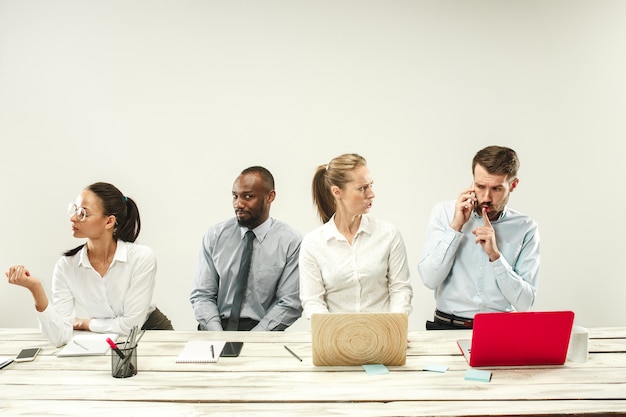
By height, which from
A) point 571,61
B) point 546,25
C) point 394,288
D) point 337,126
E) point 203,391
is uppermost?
point 546,25

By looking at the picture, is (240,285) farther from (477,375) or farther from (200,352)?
(477,375)

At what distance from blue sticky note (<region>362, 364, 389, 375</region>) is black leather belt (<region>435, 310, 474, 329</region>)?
101 cm

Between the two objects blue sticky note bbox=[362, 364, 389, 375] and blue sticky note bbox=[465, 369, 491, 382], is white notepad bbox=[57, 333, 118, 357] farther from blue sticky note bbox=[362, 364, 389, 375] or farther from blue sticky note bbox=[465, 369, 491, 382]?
blue sticky note bbox=[465, 369, 491, 382]

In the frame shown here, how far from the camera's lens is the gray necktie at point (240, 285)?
289 centimetres

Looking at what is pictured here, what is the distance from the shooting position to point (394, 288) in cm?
245

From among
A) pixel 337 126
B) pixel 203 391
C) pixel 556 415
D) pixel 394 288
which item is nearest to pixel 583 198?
pixel 337 126

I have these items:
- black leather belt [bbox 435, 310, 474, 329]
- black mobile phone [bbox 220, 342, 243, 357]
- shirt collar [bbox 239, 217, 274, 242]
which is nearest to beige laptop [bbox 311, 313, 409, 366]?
black mobile phone [bbox 220, 342, 243, 357]

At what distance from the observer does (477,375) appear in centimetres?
175

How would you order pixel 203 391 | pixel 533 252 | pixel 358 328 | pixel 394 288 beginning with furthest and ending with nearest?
1. pixel 533 252
2. pixel 394 288
3. pixel 358 328
4. pixel 203 391

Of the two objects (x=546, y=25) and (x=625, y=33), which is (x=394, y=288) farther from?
(x=625, y=33)

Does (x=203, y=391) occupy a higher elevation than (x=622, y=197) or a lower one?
lower

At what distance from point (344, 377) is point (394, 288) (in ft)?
2.50

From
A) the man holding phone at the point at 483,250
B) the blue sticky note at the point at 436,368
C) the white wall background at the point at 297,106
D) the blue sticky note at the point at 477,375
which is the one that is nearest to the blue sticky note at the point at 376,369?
the blue sticky note at the point at 436,368

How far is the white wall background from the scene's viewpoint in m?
3.79
